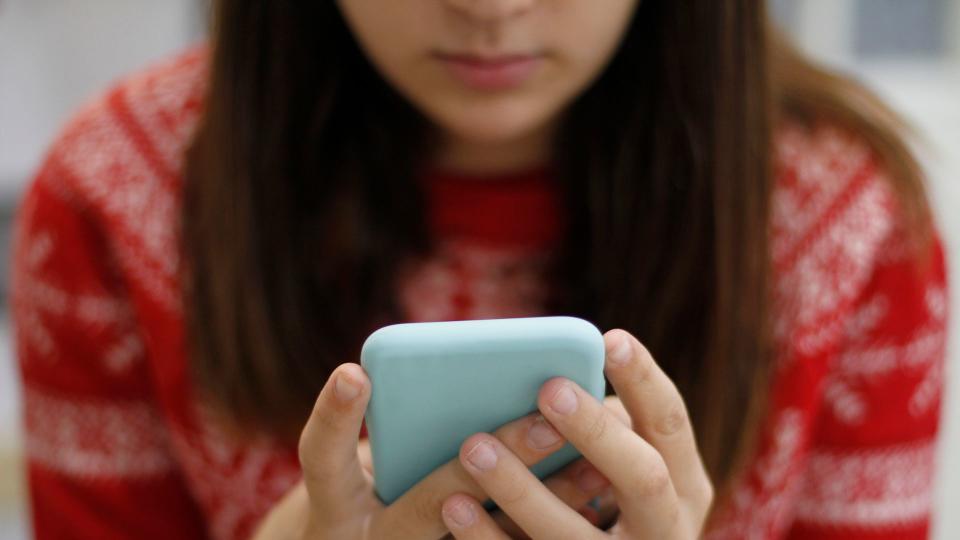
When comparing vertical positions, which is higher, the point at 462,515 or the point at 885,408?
the point at 462,515

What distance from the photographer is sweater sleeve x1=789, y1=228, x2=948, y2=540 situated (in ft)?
2.26

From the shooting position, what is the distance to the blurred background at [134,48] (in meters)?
1.32

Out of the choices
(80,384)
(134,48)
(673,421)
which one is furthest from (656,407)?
(134,48)

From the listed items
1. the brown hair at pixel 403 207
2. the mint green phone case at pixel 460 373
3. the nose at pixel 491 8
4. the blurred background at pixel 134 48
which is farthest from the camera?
the blurred background at pixel 134 48

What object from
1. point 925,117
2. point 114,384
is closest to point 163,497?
point 114,384

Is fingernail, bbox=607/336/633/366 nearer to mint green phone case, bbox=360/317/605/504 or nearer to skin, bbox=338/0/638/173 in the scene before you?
mint green phone case, bbox=360/317/605/504

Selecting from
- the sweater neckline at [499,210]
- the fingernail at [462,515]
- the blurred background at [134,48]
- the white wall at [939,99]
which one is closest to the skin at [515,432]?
the fingernail at [462,515]

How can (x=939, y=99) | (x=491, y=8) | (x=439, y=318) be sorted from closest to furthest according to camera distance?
(x=491, y=8) → (x=439, y=318) → (x=939, y=99)

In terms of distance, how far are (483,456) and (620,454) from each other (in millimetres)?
55

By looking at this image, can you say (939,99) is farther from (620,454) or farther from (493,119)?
A: (620,454)

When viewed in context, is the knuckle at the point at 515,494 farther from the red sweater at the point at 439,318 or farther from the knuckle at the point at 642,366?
the red sweater at the point at 439,318

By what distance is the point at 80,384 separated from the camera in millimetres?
719

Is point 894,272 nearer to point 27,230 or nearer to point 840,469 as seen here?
point 840,469

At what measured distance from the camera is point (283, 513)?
55cm
